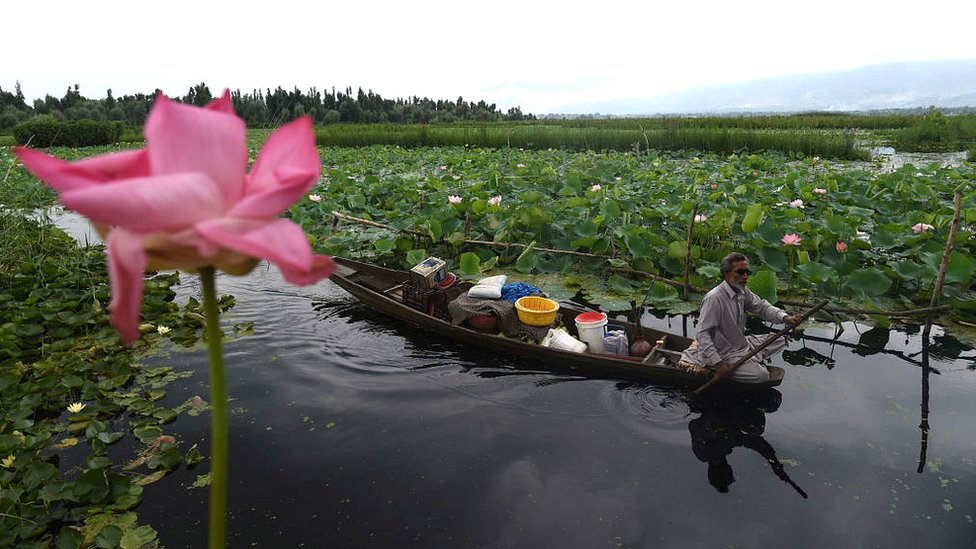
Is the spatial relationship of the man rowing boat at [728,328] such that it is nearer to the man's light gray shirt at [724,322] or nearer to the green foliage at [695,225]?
the man's light gray shirt at [724,322]

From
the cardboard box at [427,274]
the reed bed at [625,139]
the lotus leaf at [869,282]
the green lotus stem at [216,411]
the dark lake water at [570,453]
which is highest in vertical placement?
the reed bed at [625,139]

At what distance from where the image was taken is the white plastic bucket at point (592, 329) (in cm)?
548

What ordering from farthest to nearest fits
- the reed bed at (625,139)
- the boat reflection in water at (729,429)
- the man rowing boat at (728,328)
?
1. the reed bed at (625,139)
2. the man rowing boat at (728,328)
3. the boat reflection in water at (729,429)

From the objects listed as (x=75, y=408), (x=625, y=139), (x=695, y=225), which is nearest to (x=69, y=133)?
(x=625, y=139)

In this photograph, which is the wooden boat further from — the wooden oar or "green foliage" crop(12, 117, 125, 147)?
"green foliage" crop(12, 117, 125, 147)

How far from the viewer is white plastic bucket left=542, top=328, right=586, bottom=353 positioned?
18.0 ft

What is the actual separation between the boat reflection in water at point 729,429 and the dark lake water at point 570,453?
0.01 m

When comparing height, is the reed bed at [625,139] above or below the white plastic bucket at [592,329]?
above

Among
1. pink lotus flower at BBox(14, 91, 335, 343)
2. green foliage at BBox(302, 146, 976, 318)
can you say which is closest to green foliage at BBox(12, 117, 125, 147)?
green foliage at BBox(302, 146, 976, 318)

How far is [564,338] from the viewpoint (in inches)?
220

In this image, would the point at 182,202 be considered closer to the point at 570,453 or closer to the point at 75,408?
the point at 570,453

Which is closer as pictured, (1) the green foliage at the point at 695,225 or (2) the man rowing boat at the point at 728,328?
(2) the man rowing boat at the point at 728,328

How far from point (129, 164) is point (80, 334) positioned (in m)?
6.67

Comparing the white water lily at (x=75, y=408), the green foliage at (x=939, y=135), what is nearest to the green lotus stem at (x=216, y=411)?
the white water lily at (x=75, y=408)
